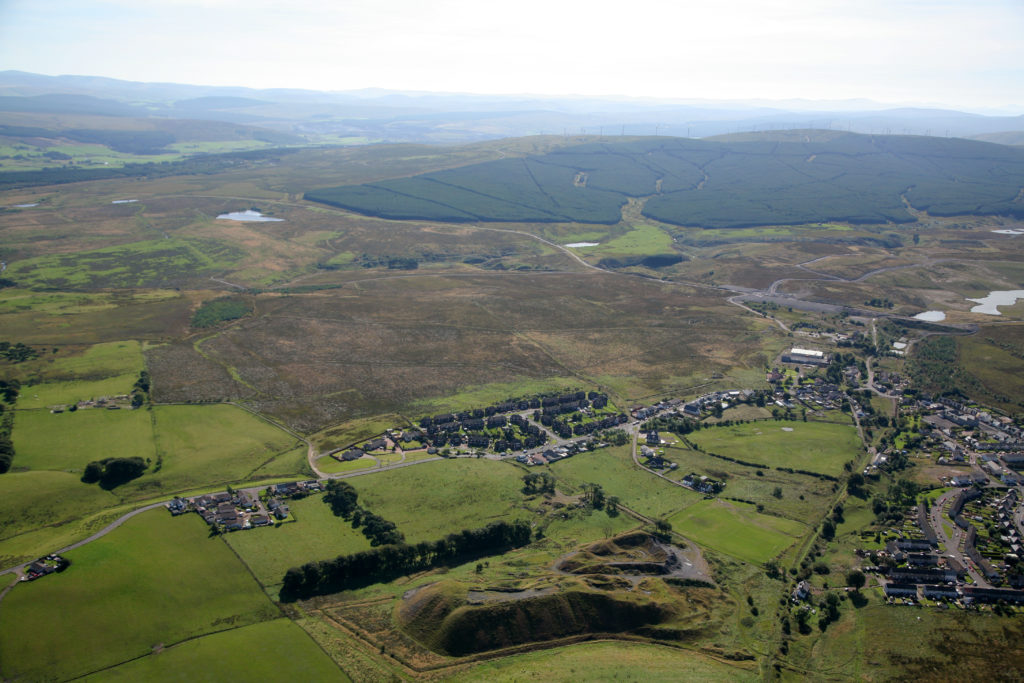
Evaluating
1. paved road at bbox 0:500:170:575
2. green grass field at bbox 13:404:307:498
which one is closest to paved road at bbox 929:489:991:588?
green grass field at bbox 13:404:307:498

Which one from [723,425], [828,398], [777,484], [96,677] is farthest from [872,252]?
[96,677]

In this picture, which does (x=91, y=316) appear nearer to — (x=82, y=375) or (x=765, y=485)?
(x=82, y=375)

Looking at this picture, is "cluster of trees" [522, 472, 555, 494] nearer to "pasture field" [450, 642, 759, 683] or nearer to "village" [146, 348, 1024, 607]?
"village" [146, 348, 1024, 607]

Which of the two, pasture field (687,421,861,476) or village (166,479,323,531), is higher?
pasture field (687,421,861,476)

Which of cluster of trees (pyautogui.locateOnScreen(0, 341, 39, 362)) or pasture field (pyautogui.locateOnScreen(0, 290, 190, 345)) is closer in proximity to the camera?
cluster of trees (pyautogui.locateOnScreen(0, 341, 39, 362))

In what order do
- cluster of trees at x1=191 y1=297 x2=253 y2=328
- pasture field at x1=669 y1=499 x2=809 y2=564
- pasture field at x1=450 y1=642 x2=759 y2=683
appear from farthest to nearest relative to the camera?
1. cluster of trees at x1=191 y1=297 x2=253 y2=328
2. pasture field at x1=669 y1=499 x2=809 y2=564
3. pasture field at x1=450 y1=642 x2=759 y2=683

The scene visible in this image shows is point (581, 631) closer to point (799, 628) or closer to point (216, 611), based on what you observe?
point (799, 628)
